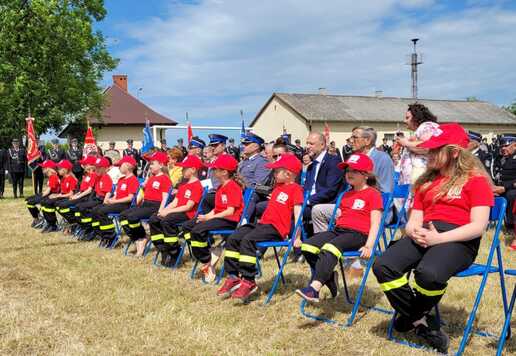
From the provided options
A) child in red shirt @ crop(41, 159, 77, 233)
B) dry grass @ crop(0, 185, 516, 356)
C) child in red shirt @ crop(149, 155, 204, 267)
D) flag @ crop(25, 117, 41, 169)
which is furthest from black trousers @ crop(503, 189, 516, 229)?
flag @ crop(25, 117, 41, 169)

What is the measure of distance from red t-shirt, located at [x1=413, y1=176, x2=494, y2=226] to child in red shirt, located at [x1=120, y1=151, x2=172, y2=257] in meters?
4.36

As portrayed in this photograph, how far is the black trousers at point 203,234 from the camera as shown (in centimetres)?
A: 596

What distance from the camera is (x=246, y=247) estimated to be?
5141mm

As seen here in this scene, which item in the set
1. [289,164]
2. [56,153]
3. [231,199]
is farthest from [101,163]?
[56,153]

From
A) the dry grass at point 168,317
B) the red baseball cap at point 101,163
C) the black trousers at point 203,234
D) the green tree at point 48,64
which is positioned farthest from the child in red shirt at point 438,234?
the green tree at point 48,64

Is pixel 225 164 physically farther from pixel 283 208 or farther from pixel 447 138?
pixel 447 138

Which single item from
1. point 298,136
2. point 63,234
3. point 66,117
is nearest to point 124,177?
point 63,234

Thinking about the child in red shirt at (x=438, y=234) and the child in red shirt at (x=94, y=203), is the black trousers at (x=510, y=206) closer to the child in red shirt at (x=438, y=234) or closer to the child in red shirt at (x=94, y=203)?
the child in red shirt at (x=438, y=234)

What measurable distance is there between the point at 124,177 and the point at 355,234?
5067mm

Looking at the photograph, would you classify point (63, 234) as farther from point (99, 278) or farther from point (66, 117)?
point (66, 117)

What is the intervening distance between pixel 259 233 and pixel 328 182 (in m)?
1.60

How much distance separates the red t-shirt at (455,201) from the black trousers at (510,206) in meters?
4.73

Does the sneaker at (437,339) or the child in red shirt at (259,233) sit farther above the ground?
the child in red shirt at (259,233)

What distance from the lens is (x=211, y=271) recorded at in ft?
20.0
